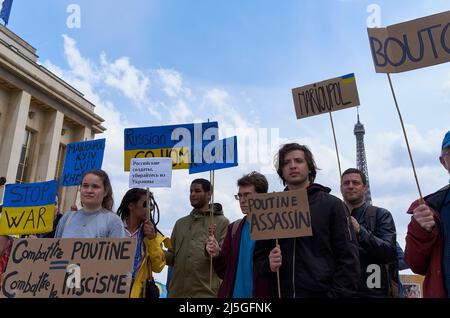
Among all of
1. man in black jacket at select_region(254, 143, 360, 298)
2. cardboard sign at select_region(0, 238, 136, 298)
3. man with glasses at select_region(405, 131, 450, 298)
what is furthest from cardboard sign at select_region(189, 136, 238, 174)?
man with glasses at select_region(405, 131, 450, 298)

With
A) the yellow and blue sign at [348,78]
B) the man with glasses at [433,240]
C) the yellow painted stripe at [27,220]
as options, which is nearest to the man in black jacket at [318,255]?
the man with glasses at [433,240]

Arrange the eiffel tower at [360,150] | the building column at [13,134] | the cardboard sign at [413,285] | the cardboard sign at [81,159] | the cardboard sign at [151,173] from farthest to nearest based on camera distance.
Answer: the eiffel tower at [360,150] → the building column at [13,134] → the cardboard sign at [413,285] → the cardboard sign at [81,159] → the cardboard sign at [151,173]

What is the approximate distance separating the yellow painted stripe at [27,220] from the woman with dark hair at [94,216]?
806 mm

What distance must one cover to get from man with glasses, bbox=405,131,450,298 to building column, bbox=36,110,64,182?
1075 inches

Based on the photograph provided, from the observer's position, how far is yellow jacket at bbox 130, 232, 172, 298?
3673 mm

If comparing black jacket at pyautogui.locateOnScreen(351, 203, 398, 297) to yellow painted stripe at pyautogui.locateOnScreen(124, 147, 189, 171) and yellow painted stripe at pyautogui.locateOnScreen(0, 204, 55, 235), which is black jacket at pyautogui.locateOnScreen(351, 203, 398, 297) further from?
yellow painted stripe at pyautogui.locateOnScreen(0, 204, 55, 235)

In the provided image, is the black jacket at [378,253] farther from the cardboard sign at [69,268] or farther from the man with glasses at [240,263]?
the cardboard sign at [69,268]

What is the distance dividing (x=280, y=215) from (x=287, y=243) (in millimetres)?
193

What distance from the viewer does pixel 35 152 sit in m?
27.9

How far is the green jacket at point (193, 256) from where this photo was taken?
4.42 metres

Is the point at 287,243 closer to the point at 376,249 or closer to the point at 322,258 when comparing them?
the point at 322,258

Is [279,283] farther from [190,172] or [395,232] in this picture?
[190,172]

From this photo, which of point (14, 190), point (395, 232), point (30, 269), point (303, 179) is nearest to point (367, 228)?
point (395, 232)
